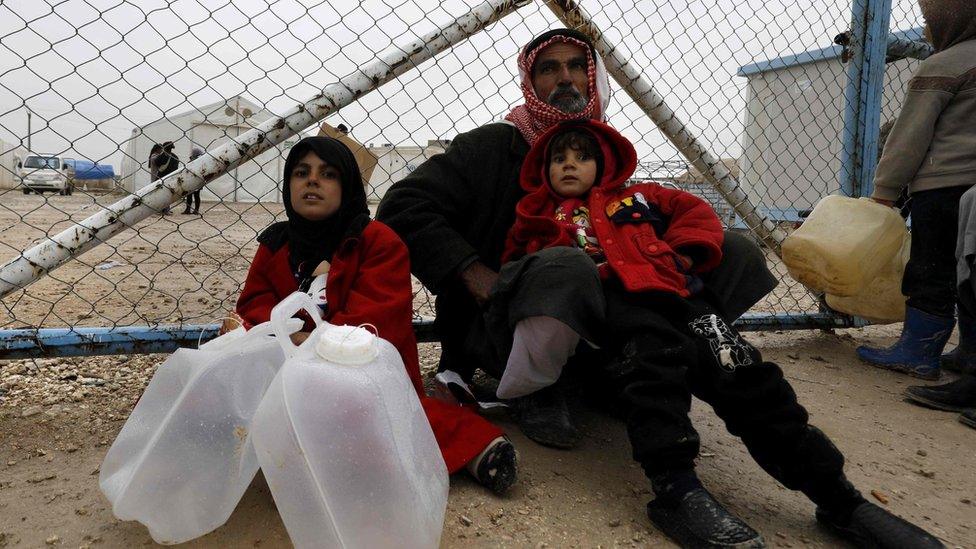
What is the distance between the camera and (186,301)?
3471 millimetres

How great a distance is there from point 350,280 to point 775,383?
1133 mm

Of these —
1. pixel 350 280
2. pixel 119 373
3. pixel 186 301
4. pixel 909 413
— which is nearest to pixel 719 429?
pixel 909 413

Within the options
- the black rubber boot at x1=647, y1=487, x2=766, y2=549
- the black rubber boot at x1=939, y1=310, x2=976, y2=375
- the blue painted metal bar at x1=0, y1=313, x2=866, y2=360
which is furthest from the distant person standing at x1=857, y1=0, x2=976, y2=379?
the blue painted metal bar at x1=0, y1=313, x2=866, y2=360

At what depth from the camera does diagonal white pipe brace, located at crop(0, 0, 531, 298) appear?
5.86 ft

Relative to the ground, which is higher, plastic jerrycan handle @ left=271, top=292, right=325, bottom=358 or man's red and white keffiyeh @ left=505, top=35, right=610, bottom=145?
man's red and white keffiyeh @ left=505, top=35, right=610, bottom=145

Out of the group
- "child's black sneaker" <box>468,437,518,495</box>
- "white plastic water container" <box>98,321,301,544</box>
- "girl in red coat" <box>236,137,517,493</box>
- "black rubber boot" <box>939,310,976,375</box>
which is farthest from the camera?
"black rubber boot" <box>939,310,976,375</box>

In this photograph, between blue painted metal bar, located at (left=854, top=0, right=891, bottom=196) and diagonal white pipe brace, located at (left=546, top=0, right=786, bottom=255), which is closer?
diagonal white pipe brace, located at (left=546, top=0, right=786, bottom=255)

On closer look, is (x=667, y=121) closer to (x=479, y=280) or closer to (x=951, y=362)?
(x=479, y=280)

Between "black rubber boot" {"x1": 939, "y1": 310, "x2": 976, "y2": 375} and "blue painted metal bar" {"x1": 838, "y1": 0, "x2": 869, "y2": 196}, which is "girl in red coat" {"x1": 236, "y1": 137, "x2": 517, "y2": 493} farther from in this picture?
"blue painted metal bar" {"x1": 838, "y1": 0, "x2": 869, "y2": 196}

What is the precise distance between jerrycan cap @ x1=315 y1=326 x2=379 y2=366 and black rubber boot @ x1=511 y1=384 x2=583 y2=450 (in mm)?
872

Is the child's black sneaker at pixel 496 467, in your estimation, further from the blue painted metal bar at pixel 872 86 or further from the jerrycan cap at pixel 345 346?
the blue painted metal bar at pixel 872 86

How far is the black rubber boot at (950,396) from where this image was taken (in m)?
2.48

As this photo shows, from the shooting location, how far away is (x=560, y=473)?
5.79 ft

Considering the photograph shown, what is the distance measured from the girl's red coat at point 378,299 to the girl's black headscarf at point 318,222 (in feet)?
0.12
